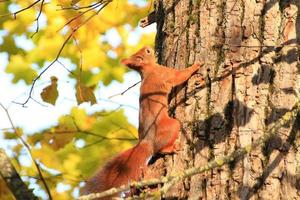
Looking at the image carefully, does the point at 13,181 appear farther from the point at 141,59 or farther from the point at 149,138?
the point at 141,59

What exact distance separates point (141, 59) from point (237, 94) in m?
1.21

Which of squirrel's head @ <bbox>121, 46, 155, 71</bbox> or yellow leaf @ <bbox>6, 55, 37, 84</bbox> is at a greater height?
yellow leaf @ <bbox>6, 55, 37, 84</bbox>

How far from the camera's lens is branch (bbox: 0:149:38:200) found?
145 centimetres

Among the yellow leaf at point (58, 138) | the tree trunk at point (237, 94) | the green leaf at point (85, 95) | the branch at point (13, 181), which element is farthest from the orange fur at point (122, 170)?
the yellow leaf at point (58, 138)

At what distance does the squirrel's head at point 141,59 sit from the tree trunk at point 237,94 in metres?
0.76

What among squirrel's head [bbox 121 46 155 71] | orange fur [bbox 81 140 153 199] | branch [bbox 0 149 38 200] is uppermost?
squirrel's head [bbox 121 46 155 71]

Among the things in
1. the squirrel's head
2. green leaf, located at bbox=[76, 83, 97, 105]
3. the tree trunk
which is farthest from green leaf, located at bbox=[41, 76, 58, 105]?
the tree trunk

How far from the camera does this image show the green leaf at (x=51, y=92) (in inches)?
119

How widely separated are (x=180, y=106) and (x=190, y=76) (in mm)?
119

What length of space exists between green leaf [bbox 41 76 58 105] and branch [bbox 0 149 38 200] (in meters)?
1.49

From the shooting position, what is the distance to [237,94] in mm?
2043

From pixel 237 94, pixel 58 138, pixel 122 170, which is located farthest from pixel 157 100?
pixel 58 138

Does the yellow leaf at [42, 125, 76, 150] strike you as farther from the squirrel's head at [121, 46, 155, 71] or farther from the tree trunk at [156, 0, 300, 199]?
the tree trunk at [156, 0, 300, 199]

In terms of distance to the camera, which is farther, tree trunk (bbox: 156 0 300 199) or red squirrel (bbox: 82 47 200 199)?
red squirrel (bbox: 82 47 200 199)
